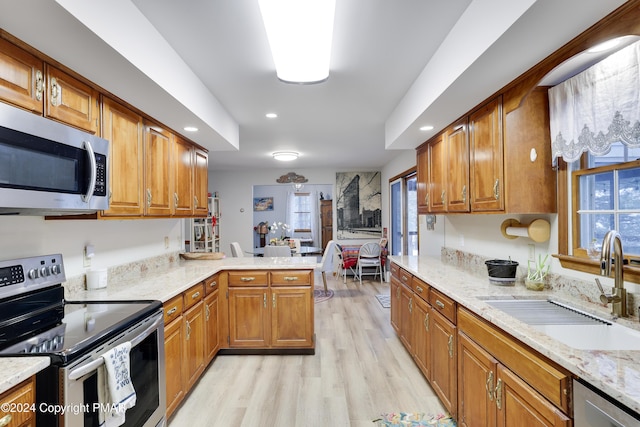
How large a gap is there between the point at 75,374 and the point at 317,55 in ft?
6.31

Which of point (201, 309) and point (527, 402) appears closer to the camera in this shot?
point (527, 402)

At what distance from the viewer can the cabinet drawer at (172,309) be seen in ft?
6.73

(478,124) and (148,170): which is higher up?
(478,124)

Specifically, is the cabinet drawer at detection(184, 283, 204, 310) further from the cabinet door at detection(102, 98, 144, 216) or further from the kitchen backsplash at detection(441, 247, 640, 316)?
the kitchen backsplash at detection(441, 247, 640, 316)

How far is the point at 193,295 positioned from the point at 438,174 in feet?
7.86

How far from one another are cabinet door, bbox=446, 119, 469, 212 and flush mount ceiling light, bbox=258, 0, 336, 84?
123 cm

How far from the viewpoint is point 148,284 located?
237 cm

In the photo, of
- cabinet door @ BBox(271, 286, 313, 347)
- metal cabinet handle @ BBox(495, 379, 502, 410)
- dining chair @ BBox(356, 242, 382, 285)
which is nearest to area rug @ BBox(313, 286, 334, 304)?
dining chair @ BBox(356, 242, 382, 285)

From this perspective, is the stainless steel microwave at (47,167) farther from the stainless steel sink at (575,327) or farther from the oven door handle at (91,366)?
the stainless steel sink at (575,327)

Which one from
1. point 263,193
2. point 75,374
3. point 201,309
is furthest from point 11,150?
point 263,193

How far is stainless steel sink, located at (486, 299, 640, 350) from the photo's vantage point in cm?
134

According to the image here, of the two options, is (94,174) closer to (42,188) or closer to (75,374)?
(42,188)

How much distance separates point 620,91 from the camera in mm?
1413

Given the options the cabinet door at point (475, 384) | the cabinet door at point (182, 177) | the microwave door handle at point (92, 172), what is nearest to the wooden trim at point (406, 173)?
the cabinet door at point (182, 177)
